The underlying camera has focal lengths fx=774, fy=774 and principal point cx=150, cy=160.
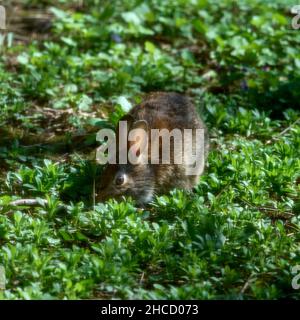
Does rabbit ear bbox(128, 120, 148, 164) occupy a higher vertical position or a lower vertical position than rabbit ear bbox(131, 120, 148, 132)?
lower

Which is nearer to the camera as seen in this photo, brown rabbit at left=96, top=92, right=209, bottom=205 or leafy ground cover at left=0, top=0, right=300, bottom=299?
leafy ground cover at left=0, top=0, right=300, bottom=299

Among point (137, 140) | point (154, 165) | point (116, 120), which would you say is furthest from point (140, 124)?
point (116, 120)

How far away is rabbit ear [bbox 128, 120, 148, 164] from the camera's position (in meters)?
6.38

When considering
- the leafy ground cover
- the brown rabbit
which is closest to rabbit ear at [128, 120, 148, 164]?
the brown rabbit

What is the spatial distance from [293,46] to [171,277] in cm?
487

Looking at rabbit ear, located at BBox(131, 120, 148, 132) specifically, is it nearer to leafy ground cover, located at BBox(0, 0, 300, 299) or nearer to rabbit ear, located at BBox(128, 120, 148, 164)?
rabbit ear, located at BBox(128, 120, 148, 164)

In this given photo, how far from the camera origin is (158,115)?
6734 mm

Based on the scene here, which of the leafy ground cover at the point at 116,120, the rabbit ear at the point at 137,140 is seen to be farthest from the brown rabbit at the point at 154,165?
the leafy ground cover at the point at 116,120

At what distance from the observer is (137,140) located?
6391 millimetres

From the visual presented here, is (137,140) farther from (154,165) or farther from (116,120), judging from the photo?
(116,120)

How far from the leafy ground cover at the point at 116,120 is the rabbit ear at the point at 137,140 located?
1.29ft

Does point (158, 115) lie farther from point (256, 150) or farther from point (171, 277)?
point (171, 277)

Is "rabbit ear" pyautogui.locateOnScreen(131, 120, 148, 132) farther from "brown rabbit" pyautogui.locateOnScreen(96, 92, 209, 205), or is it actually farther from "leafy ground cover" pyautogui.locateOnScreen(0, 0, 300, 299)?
"leafy ground cover" pyautogui.locateOnScreen(0, 0, 300, 299)
